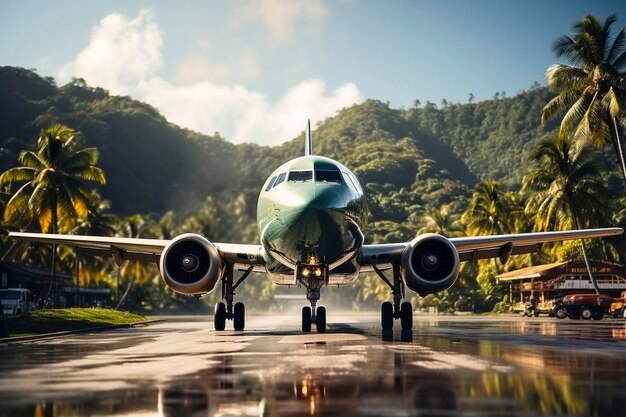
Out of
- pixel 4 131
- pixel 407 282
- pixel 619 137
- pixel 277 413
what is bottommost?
pixel 277 413

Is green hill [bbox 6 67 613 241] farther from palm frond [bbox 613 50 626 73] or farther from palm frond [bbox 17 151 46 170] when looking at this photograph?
palm frond [bbox 613 50 626 73]

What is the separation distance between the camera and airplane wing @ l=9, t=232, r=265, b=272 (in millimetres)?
23000

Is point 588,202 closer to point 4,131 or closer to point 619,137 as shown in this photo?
point 619,137

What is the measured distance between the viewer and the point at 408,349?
1502cm

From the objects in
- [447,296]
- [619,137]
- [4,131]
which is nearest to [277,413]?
[619,137]

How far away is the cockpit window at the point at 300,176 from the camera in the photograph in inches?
773

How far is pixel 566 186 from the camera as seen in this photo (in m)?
55.7

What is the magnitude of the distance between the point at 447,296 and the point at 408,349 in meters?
64.1

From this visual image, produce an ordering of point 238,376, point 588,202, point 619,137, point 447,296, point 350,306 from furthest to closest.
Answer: point 350,306 < point 447,296 < point 588,202 < point 619,137 < point 238,376

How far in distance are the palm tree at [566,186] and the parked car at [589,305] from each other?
13.9 meters

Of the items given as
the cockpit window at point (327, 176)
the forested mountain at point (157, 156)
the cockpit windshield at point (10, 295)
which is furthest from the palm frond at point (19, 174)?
the cockpit window at point (327, 176)

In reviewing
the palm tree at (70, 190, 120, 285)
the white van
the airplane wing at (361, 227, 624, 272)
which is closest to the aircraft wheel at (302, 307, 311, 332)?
the airplane wing at (361, 227, 624, 272)

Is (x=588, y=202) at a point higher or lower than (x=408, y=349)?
higher

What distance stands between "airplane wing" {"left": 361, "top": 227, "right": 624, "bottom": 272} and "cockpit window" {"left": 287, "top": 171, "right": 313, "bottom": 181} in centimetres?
416
